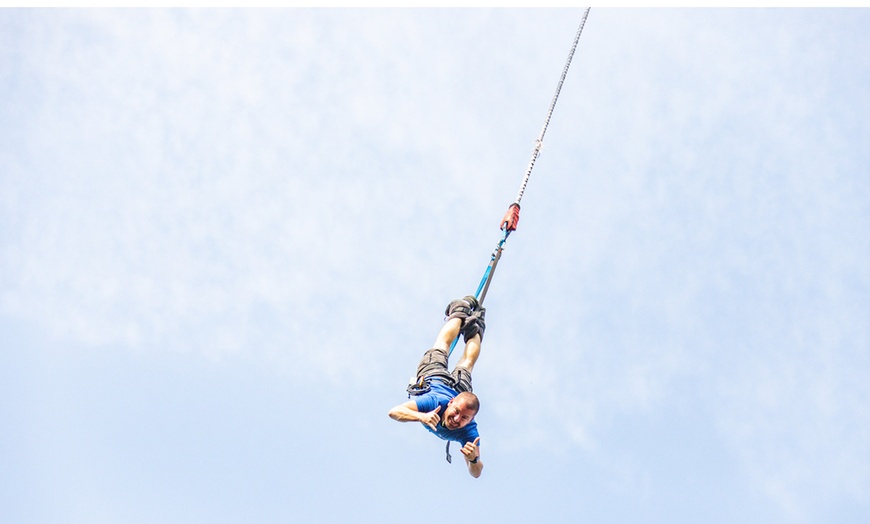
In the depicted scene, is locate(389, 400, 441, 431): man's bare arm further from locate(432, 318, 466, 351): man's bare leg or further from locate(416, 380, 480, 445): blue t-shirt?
locate(432, 318, 466, 351): man's bare leg

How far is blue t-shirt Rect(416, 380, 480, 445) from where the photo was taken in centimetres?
1016

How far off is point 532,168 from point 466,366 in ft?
9.34

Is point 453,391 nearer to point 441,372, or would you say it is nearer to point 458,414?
point 441,372

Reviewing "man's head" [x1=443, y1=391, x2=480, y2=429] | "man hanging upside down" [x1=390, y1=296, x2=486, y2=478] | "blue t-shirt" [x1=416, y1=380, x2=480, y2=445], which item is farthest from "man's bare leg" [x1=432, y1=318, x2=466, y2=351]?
"man's head" [x1=443, y1=391, x2=480, y2=429]

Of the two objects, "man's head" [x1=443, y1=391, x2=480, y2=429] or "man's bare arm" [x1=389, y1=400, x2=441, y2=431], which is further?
"man's head" [x1=443, y1=391, x2=480, y2=429]

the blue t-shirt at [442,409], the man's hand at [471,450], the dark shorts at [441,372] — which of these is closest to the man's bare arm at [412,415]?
the blue t-shirt at [442,409]

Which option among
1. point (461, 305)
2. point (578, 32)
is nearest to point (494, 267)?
point (461, 305)

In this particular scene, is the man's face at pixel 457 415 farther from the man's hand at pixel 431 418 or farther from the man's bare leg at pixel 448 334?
the man's bare leg at pixel 448 334

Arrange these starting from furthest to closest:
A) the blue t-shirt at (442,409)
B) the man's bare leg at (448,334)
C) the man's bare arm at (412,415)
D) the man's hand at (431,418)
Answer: the man's bare leg at (448,334) → the blue t-shirt at (442,409) → the man's hand at (431,418) → the man's bare arm at (412,415)

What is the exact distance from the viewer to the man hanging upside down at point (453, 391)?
1002 centimetres

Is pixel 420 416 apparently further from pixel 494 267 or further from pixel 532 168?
pixel 532 168

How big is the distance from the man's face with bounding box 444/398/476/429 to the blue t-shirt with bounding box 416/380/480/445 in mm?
136

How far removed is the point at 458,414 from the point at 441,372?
98 centimetres

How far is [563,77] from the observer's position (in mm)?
11852
